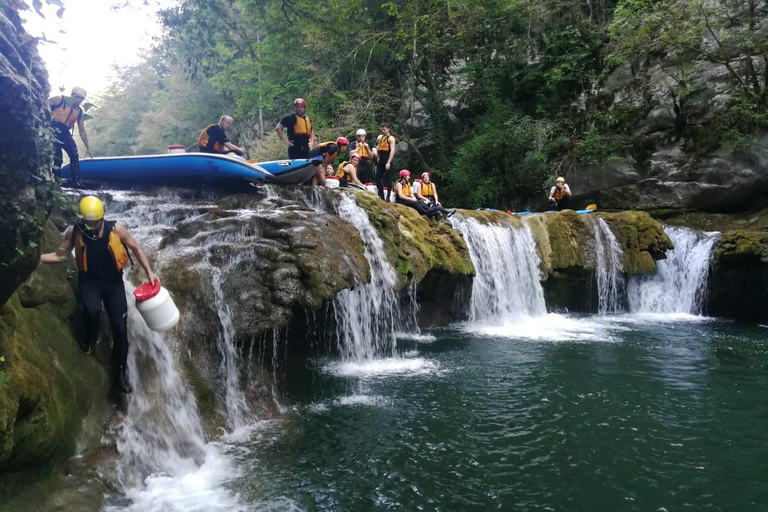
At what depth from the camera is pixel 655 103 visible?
54.7 ft

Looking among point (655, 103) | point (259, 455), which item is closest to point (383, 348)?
point (259, 455)

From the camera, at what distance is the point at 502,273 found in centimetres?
1193

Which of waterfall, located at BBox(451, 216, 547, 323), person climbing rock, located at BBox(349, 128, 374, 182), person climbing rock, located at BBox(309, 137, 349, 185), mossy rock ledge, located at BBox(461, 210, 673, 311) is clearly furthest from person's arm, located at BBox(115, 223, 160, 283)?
mossy rock ledge, located at BBox(461, 210, 673, 311)

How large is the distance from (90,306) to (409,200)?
23.6ft

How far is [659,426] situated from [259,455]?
4043 millimetres

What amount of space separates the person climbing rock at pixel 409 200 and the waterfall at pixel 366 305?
2676mm

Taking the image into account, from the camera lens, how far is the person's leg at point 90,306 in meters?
4.48

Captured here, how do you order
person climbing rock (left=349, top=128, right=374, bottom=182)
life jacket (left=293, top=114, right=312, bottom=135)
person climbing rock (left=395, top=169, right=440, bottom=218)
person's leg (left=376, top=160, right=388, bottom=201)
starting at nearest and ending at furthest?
1. life jacket (left=293, top=114, right=312, bottom=135)
2. person climbing rock (left=395, top=169, right=440, bottom=218)
3. person climbing rock (left=349, top=128, right=374, bottom=182)
4. person's leg (left=376, top=160, right=388, bottom=201)

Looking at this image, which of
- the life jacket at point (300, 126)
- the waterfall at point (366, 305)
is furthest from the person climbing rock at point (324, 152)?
the waterfall at point (366, 305)

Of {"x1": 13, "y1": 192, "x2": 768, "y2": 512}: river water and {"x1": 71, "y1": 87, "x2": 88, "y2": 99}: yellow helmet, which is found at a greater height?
{"x1": 71, "y1": 87, "x2": 88, "y2": 99}: yellow helmet

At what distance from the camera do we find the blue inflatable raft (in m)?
8.09

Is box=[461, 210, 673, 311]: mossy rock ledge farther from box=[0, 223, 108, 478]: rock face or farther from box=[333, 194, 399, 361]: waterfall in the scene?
box=[0, 223, 108, 478]: rock face

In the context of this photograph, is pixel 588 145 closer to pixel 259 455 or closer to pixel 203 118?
pixel 259 455

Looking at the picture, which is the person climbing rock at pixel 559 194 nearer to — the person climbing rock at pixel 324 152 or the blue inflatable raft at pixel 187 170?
the person climbing rock at pixel 324 152
